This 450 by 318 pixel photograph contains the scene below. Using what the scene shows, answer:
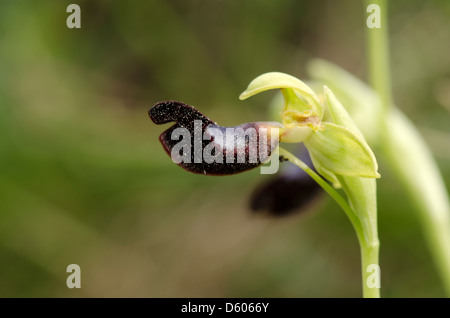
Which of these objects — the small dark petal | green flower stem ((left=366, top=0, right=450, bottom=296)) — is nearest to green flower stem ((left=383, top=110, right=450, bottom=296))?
green flower stem ((left=366, top=0, right=450, bottom=296))

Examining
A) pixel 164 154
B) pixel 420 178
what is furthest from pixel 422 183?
pixel 164 154

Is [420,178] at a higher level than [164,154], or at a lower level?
lower

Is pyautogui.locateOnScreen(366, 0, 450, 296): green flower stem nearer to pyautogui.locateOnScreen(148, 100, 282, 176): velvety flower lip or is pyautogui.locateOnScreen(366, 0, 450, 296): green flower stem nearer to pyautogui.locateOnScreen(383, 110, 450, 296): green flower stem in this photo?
pyautogui.locateOnScreen(383, 110, 450, 296): green flower stem

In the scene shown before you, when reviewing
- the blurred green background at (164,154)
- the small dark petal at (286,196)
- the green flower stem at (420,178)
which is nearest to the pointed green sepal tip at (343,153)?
the small dark petal at (286,196)

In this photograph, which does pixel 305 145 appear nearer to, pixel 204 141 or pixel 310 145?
pixel 310 145

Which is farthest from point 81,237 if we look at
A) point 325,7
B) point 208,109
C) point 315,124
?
point 315,124

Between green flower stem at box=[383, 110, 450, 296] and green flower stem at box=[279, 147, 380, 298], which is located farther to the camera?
green flower stem at box=[383, 110, 450, 296]

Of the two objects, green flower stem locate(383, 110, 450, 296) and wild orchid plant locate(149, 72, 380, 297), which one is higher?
green flower stem locate(383, 110, 450, 296)
